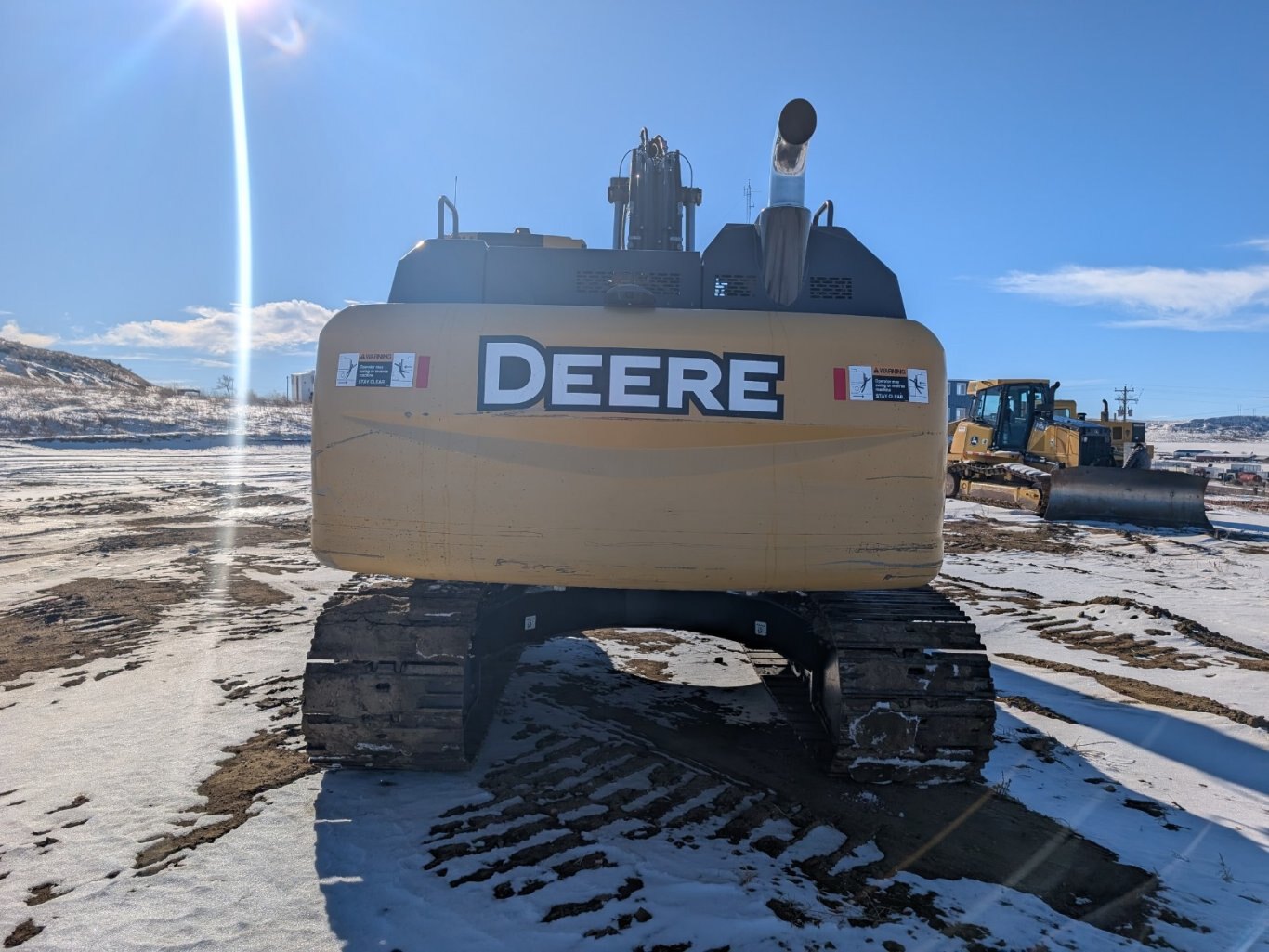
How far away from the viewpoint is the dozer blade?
1371 centimetres

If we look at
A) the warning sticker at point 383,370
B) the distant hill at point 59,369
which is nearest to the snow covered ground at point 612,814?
the warning sticker at point 383,370

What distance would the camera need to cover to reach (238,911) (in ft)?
8.38

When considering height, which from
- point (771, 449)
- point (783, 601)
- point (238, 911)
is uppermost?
point (771, 449)

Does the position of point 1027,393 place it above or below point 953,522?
above

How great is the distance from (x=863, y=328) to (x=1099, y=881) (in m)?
2.37

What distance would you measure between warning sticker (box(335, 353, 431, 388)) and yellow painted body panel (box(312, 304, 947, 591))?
2cm

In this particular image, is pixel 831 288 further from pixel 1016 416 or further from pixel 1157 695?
pixel 1016 416

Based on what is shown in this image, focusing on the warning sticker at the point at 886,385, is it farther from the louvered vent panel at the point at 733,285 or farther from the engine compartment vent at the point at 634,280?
the engine compartment vent at the point at 634,280

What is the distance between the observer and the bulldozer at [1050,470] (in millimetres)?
13898

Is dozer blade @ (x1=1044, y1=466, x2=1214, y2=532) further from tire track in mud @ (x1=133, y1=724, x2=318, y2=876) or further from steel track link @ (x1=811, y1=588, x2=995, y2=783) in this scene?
tire track in mud @ (x1=133, y1=724, x2=318, y2=876)

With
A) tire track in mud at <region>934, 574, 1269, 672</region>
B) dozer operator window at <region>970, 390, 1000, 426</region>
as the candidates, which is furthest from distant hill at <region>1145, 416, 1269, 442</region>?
tire track in mud at <region>934, 574, 1269, 672</region>

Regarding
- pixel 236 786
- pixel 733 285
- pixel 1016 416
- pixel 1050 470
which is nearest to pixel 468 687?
pixel 236 786

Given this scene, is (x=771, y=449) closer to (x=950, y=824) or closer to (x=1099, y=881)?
(x=950, y=824)

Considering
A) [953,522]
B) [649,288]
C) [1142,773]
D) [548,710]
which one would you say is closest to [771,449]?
[649,288]
